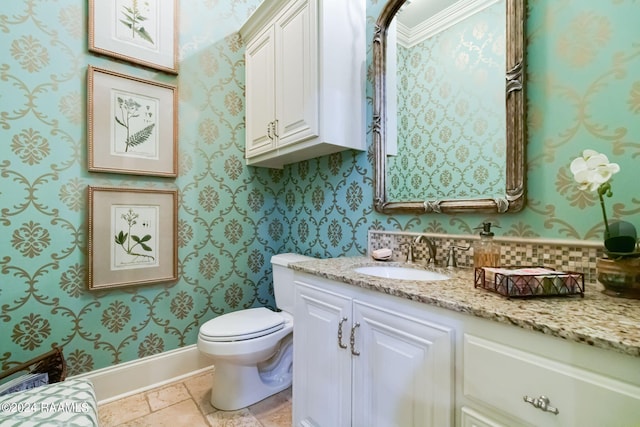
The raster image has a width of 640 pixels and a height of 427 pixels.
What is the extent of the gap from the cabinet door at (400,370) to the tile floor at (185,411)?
2.48ft

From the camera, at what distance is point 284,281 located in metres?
1.89

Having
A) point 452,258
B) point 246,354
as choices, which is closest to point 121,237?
point 246,354

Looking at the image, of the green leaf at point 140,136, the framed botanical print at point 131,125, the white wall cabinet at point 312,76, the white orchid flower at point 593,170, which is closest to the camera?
the white orchid flower at point 593,170

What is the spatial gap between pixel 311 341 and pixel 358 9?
170cm

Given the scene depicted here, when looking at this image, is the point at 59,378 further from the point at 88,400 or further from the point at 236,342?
the point at 236,342

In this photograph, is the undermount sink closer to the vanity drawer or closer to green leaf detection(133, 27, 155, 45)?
the vanity drawer

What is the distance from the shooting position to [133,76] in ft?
5.64

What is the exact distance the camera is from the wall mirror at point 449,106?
41.7 inches

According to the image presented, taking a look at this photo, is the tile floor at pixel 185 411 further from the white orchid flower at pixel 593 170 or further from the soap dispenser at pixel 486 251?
the white orchid flower at pixel 593 170

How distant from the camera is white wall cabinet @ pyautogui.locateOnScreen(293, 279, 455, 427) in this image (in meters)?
0.79


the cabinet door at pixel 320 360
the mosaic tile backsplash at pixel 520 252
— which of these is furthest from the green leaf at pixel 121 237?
the mosaic tile backsplash at pixel 520 252

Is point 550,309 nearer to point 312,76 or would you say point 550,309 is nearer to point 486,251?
point 486,251

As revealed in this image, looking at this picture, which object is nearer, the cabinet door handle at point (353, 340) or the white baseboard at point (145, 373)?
the cabinet door handle at point (353, 340)

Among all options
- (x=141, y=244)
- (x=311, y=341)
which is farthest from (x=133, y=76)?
(x=311, y=341)
